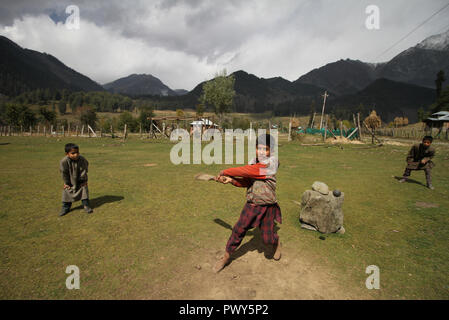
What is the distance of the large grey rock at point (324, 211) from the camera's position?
469cm

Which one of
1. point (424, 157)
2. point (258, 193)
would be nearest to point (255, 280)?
point (258, 193)

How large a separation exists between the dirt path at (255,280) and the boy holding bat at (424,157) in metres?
7.80

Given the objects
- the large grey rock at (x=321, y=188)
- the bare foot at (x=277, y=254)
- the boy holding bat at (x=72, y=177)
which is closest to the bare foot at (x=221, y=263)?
the bare foot at (x=277, y=254)

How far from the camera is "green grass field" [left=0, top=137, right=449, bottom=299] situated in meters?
3.16

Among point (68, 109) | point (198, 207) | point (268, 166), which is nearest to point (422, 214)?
point (268, 166)

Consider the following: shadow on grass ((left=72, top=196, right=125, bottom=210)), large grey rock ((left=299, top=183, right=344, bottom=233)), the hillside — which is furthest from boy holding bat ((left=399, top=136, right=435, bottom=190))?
the hillside

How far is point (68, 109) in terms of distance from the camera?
485 feet

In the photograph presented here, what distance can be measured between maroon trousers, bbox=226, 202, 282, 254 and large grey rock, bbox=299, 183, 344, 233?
1596mm

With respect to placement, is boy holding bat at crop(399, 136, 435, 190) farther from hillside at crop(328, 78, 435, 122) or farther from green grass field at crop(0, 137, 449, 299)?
hillside at crop(328, 78, 435, 122)

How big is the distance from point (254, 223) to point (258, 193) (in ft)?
1.73

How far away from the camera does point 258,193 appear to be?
358 cm
